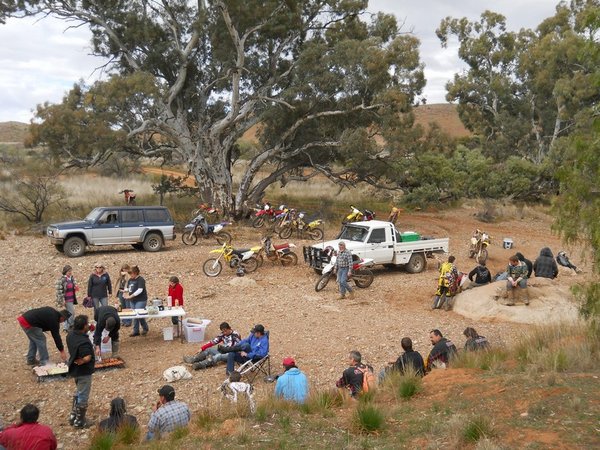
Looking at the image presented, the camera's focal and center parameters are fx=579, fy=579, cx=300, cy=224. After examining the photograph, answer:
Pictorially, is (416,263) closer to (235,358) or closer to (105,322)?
(235,358)

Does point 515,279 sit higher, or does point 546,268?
point 515,279

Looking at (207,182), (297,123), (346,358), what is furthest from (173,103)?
(346,358)

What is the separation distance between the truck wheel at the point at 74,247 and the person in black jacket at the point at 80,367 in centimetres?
1098

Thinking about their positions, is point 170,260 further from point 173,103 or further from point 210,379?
point 173,103

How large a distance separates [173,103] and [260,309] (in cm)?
1685

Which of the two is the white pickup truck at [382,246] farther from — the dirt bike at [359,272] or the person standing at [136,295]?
the person standing at [136,295]

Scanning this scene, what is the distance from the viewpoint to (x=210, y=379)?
9.49m

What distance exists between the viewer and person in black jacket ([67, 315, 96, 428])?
7734 millimetres

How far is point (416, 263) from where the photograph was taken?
1794cm

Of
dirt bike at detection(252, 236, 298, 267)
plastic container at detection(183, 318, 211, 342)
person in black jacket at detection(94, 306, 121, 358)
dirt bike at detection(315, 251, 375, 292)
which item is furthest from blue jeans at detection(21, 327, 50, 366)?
dirt bike at detection(252, 236, 298, 267)

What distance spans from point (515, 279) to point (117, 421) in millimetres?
9468

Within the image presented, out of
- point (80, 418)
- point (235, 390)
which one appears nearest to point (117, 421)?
point (80, 418)

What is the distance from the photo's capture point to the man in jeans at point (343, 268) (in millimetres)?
14633

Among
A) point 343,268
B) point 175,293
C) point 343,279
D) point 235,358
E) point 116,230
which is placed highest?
point 116,230
